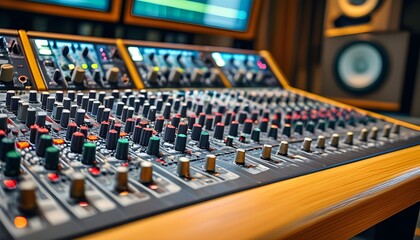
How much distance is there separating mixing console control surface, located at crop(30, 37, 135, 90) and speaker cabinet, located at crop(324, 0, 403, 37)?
1.51 meters

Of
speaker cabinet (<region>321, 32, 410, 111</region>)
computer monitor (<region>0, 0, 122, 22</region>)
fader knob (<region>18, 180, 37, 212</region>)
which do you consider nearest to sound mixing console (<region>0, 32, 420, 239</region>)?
fader knob (<region>18, 180, 37, 212</region>)

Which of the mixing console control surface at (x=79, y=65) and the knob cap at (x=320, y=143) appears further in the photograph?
the mixing console control surface at (x=79, y=65)

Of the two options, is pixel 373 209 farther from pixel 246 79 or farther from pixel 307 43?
pixel 307 43

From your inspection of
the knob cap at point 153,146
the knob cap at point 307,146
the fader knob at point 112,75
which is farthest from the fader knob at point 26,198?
the fader knob at point 112,75

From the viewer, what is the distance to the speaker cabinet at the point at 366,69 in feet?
6.98

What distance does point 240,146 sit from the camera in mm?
763

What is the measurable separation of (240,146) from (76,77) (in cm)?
51

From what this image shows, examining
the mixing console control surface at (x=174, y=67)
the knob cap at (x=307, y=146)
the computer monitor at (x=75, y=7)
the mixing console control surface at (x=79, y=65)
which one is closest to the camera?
the knob cap at (x=307, y=146)

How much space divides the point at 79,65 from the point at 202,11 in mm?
631

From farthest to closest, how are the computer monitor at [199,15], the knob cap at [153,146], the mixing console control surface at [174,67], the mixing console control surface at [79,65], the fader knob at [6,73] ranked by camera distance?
the computer monitor at [199,15] → the mixing console control surface at [174,67] → the mixing console control surface at [79,65] → the fader knob at [6,73] → the knob cap at [153,146]

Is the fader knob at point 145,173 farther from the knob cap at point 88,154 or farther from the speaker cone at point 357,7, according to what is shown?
the speaker cone at point 357,7

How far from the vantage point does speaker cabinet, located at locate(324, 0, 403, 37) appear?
211cm

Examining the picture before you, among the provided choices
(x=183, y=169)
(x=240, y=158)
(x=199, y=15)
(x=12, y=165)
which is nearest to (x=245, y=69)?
(x=199, y=15)

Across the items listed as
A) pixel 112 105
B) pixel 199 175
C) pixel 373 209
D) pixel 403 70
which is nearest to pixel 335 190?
pixel 373 209
